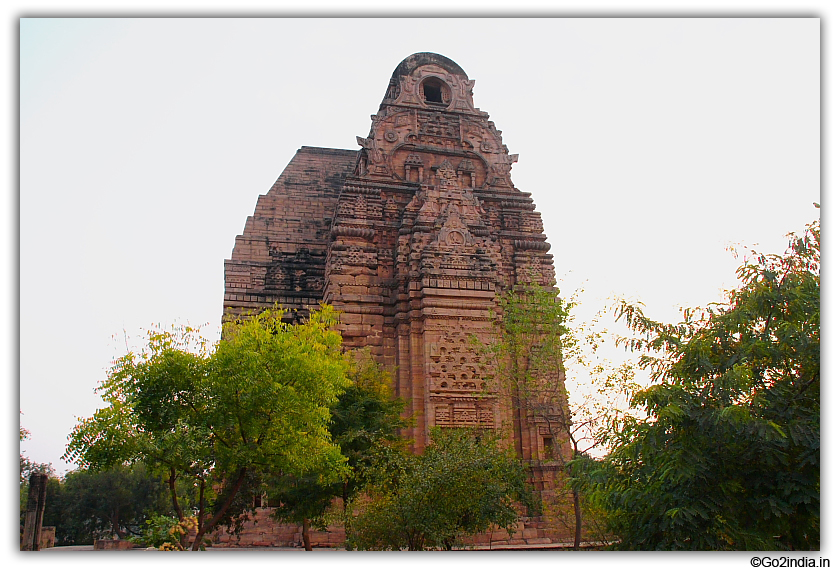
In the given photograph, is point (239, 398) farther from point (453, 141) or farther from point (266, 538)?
point (453, 141)

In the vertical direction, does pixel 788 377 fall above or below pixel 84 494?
above

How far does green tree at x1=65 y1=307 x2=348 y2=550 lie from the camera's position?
1145cm

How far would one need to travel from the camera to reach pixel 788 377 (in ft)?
33.9

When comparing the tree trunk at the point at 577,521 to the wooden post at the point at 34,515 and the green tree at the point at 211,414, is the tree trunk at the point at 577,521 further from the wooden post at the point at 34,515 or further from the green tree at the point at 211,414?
the wooden post at the point at 34,515

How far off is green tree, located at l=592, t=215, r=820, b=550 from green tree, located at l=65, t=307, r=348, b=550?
16.0 ft

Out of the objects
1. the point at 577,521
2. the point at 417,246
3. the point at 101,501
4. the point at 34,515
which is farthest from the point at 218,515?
the point at 101,501

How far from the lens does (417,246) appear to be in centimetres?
1956

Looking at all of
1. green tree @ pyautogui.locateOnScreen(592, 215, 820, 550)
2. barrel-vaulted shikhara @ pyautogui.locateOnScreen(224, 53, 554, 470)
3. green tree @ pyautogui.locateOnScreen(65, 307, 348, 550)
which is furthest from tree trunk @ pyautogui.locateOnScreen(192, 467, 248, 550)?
barrel-vaulted shikhara @ pyautogui.locateOnScreen(224, 53, 554, 470)

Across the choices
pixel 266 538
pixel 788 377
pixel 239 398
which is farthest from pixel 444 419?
pixel 788 377

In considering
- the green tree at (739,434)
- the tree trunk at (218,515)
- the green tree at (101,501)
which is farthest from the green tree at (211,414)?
the green tree at (101,501)

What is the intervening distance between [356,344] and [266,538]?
16.9 ft

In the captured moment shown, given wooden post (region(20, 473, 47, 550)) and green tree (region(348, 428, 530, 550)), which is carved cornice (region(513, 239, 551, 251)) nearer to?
green tree (region(348, 428, 530, 550))

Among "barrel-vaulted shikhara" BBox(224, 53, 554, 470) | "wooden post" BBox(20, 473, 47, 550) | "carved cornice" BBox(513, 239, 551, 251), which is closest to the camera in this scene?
"wooden post" BBox(20, 473, 47, 550)

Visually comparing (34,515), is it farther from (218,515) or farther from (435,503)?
(435,503)
